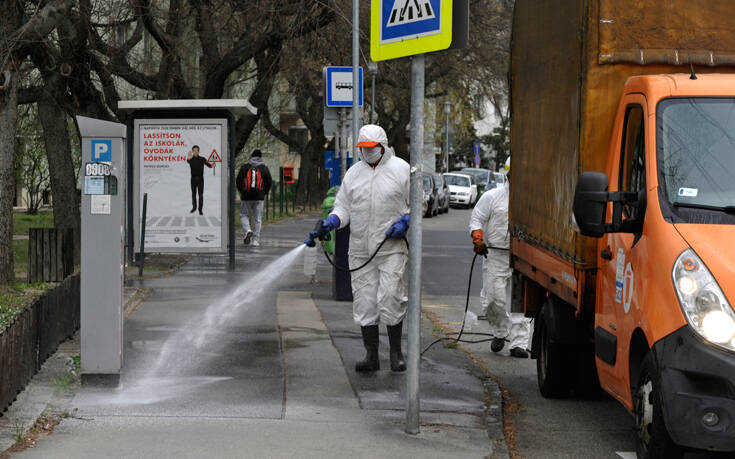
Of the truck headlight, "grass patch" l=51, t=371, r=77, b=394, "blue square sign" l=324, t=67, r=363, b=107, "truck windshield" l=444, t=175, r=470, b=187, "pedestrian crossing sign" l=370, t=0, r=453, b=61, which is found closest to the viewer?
the truck headlight

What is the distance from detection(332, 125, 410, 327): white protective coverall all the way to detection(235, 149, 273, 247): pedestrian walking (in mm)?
15465

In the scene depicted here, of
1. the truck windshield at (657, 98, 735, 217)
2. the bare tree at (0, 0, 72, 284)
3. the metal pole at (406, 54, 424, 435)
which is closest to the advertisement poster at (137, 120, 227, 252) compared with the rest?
the bare tree at (0, 0, 72, 284)

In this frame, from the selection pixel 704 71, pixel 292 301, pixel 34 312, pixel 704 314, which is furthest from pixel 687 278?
pixel 292 301

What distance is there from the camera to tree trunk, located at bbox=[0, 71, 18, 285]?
46.6ft

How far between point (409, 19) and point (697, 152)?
185 cm

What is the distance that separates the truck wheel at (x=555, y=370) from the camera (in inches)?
326

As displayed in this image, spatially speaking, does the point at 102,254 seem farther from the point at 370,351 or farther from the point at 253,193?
the point at 253,193

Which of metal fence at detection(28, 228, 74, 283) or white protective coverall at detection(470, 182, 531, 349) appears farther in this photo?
metal fence at detection(28, 228, 74, 283)

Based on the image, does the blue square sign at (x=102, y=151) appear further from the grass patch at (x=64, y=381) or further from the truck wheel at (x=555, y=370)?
the truck wheel at (x=555, y=370)

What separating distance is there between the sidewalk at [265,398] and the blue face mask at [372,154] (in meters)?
1.63

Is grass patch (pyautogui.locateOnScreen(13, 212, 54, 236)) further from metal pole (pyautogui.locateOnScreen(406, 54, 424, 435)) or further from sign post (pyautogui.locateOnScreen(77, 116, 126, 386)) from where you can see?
metal pole (pyautogui.locateOnScreen(406, 54, 424, 435))

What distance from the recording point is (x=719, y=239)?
5.79 m

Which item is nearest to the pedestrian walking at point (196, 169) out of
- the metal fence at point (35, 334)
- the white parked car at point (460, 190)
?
the metal fence at point (35, 334)

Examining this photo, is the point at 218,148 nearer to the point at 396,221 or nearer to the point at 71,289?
Answer: the point at 71,289
